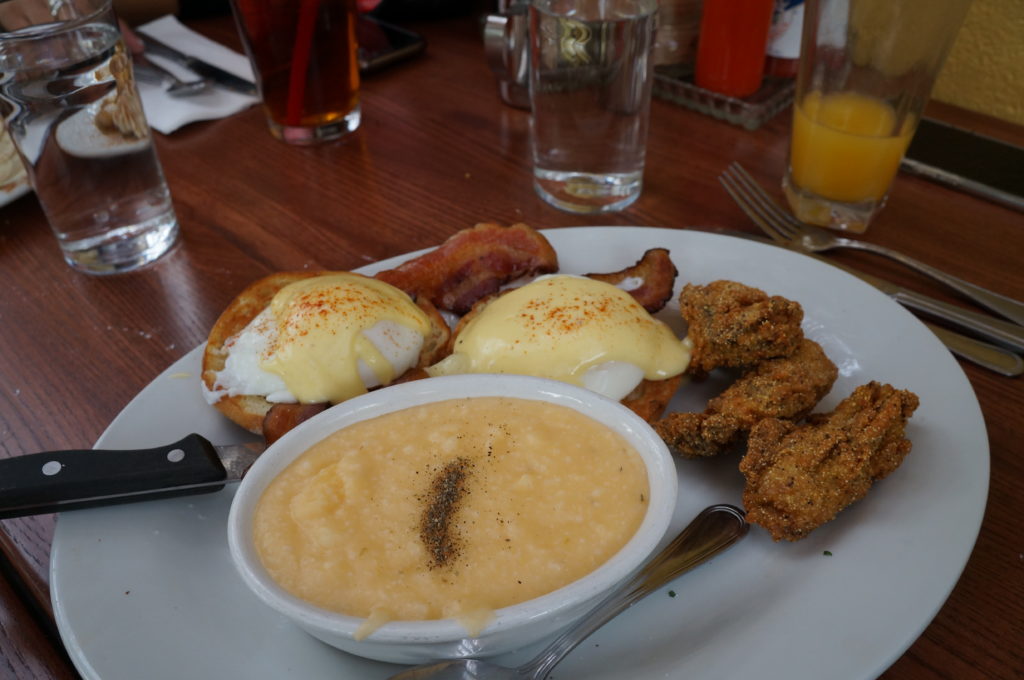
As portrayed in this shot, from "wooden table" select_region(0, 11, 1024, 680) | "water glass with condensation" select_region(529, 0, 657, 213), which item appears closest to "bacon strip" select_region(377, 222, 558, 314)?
"wooden table" select_region(0, 11, 1024, 680)

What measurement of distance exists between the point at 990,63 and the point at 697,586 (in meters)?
2.49

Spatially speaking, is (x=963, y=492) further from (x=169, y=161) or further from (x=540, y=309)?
(x=169, y=161)

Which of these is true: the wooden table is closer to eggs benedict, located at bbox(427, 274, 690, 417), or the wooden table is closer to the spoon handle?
the spoon handle

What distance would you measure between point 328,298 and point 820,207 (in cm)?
132

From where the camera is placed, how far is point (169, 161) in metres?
A: 2.59

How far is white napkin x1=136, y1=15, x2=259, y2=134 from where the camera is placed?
271cm

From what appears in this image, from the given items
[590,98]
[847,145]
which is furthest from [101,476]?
[847,145]

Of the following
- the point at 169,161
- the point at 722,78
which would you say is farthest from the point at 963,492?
the point at 169,161

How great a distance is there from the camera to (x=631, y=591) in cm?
115

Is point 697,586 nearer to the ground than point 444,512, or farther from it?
nearer to the ground

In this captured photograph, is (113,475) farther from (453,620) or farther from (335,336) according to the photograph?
(453,620)

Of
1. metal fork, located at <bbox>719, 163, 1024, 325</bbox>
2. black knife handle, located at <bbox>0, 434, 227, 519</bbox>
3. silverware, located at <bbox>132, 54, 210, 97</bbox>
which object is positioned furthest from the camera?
silverware, located at <bbox>132, 54, 210, 97</bbox>

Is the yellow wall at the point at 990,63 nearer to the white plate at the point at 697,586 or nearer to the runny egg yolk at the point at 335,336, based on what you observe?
the white plate at the point at 697,586

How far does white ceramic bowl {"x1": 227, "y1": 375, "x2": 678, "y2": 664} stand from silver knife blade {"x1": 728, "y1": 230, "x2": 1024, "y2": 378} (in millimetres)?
782
